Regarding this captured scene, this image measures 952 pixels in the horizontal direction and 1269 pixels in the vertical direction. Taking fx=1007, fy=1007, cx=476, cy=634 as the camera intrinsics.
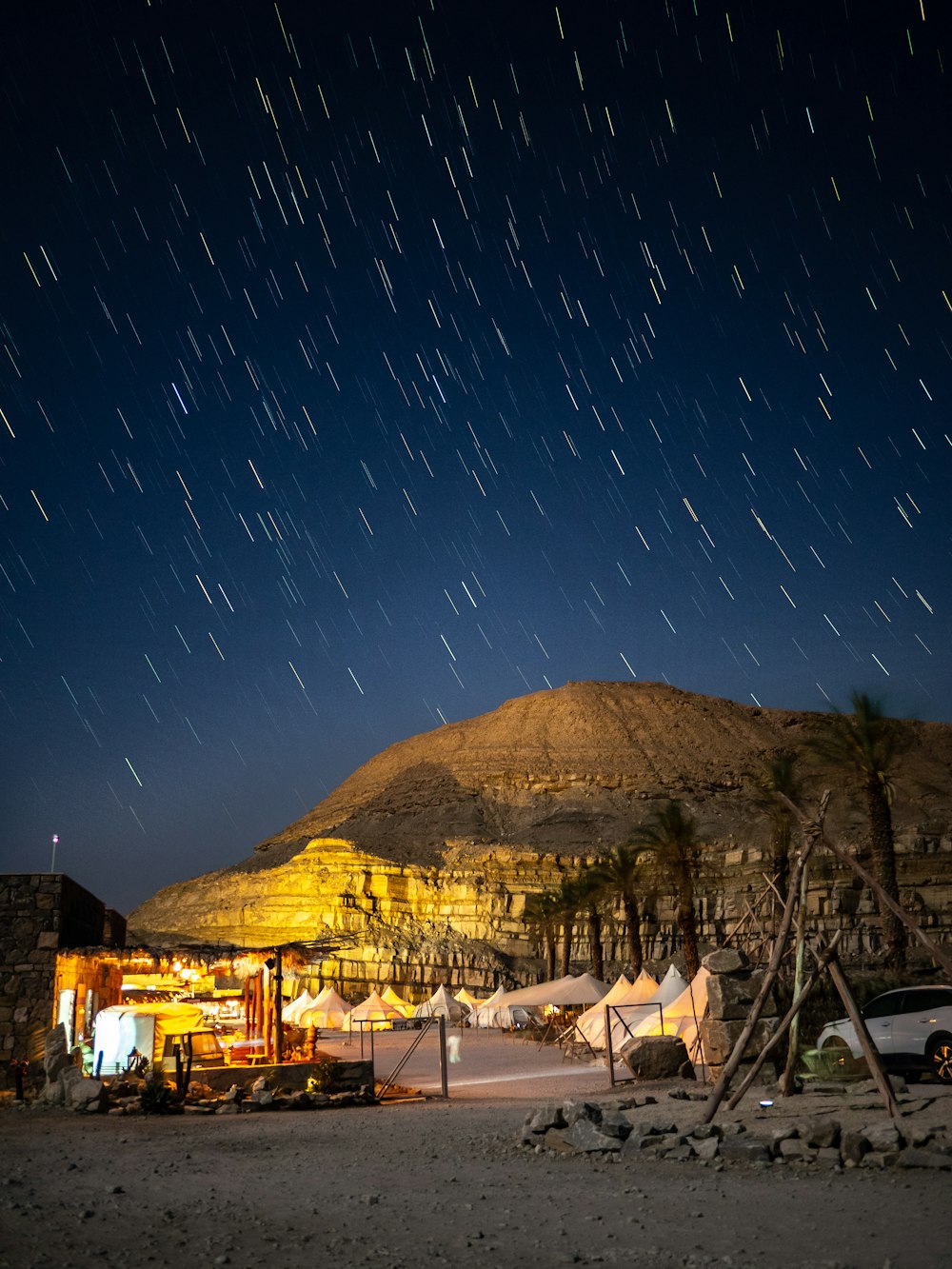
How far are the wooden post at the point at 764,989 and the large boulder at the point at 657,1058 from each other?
770cm

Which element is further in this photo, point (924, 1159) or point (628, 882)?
point (628, 882)

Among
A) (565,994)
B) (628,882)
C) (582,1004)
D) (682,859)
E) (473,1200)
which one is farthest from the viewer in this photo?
(628,882)

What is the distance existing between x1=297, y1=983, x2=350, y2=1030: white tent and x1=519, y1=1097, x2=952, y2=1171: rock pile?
4347 centimetres

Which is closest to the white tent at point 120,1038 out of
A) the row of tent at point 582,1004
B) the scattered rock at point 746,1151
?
the row of tent at point 582,1004

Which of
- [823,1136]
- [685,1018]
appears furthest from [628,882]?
[823,1136]

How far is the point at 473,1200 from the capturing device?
998 cm

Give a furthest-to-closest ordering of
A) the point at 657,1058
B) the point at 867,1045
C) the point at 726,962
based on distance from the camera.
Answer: the point at 657,1058 < the point at 726,962 < the point at 867,1045

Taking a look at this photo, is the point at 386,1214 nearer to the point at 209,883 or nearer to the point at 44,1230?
the point at 44,1230

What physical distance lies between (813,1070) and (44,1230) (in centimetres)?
1330

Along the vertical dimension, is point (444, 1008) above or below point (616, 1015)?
below

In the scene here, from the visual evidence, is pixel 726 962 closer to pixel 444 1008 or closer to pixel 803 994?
pixel 803 994

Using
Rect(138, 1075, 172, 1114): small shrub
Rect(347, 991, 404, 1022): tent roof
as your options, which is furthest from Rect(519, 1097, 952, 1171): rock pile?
Rect(347, 991, 404, 1022): tent roof

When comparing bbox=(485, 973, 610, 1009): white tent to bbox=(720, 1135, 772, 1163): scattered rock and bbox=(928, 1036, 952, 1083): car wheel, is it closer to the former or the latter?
bbox=(928, 1036, 952, 1083): car wheel

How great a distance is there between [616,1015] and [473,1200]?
2524cm
